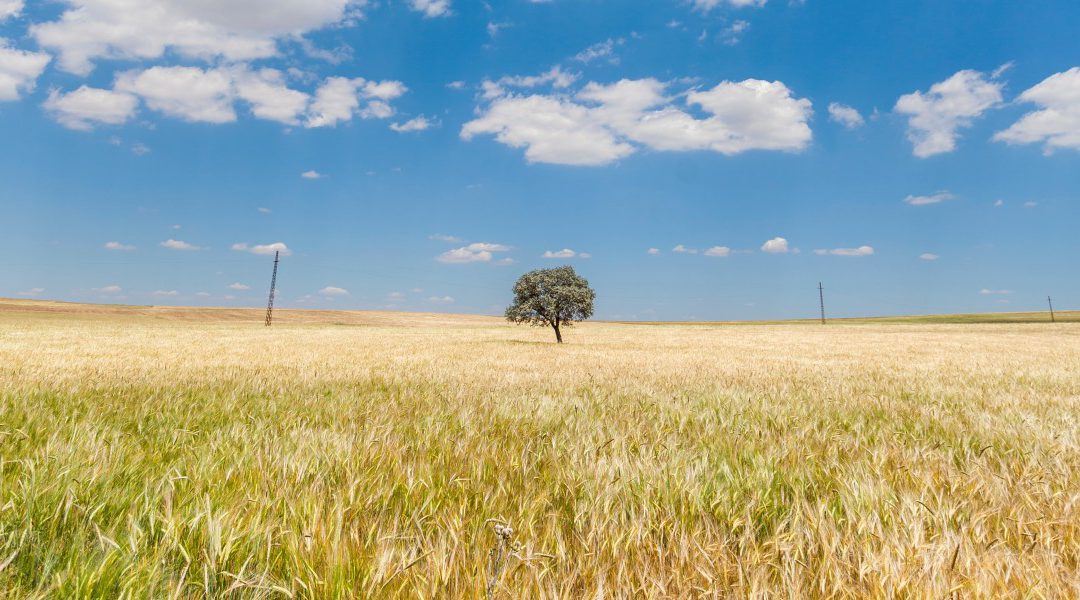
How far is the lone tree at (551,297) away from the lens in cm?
3922

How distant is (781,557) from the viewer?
2.27 meters

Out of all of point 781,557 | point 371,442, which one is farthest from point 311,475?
point 781,557

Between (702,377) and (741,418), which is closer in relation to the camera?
(741,418)

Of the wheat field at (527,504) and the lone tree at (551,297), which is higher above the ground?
the lone tree at (551,297)

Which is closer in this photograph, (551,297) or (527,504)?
(527,504)

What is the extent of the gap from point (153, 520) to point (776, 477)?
11.8 ft

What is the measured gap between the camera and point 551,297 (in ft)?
129

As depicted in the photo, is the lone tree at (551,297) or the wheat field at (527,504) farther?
the lone tree at (551,297)

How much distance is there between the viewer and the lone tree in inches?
1544

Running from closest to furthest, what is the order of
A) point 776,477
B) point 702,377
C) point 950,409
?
point 776,477 < point 950,409 < point 702,377

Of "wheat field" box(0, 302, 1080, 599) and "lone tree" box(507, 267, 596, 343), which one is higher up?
"lone tree" box(507, 267, 596, 343)

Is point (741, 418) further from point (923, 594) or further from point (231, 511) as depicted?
point (231, 511)

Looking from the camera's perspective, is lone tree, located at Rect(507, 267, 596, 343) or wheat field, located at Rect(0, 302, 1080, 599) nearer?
wheat field, located at Rect(0, 302, 1080, 599)

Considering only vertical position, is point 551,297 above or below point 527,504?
above
